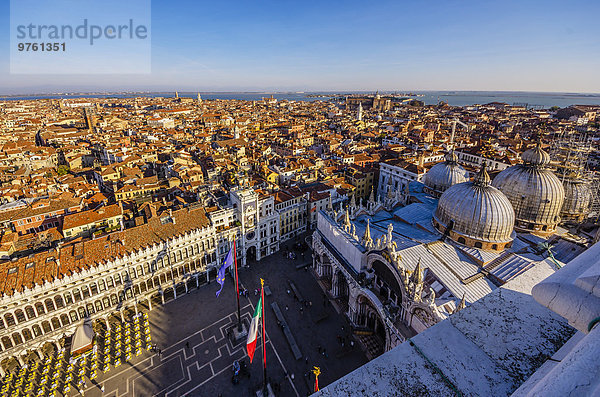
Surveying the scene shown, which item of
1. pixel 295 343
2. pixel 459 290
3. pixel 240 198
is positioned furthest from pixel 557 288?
pixel 240 198

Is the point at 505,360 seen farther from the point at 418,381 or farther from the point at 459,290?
the point at 459,290

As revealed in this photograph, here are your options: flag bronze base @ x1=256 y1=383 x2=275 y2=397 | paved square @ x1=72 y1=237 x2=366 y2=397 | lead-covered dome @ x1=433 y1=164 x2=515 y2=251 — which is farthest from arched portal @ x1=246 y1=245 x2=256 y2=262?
lead-covered dome @ x1=433 y1=164 x2=515 y2=251

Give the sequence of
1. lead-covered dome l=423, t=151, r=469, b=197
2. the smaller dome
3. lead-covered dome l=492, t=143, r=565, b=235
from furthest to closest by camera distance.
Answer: lead-covered dome l=423, t=151, r=469, b=197
the smaller dome
lead-covered dome l=492, t=143, r=565, b=235

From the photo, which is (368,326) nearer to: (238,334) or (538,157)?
(238,334)

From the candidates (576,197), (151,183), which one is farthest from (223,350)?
(576,197)

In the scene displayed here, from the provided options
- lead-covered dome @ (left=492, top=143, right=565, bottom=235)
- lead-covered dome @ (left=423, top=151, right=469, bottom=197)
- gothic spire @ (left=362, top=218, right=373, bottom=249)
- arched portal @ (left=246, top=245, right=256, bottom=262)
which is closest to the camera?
gothic spire @ (left=362, top=218, right=373, bottom=249)

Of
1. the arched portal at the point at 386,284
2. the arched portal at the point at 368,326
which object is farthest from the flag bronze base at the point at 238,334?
the arched portal at the point at 386,284

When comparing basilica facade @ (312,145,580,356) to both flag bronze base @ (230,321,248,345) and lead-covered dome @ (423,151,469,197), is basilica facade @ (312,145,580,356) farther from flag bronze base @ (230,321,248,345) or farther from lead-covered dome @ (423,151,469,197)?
flag bronze base @ (230,321,248,345)
